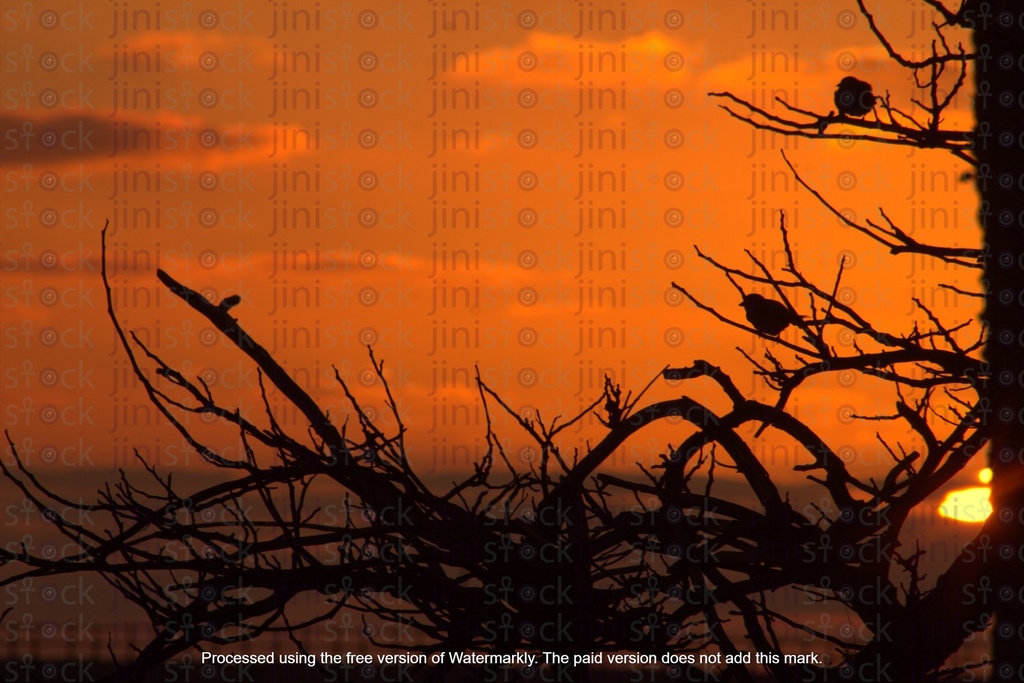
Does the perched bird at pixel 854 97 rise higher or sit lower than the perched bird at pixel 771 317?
higher

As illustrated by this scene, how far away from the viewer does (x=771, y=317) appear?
5.21 metres

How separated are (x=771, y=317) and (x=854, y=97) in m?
1.21

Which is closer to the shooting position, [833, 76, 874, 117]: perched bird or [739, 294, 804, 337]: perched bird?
[739, 294, 804, 337]: perched bird

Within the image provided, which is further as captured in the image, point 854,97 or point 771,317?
point 854,97

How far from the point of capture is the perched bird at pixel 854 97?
17.6 feet

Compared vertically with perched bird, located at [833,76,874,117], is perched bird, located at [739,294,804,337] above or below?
below

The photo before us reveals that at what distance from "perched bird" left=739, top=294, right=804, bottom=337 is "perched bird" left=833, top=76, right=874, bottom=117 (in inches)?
42.4

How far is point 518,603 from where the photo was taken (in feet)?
16.7

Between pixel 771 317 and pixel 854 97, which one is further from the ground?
pixel 854 97

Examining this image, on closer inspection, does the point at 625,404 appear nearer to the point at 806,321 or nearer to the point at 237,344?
the point at 806,321

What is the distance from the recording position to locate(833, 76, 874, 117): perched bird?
537cm

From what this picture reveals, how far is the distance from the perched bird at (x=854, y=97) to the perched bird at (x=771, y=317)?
1.08 metres

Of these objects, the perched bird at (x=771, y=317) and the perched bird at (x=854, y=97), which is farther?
the perched bird at (x=854, y=97)

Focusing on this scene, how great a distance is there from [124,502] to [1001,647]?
13.9 ft
